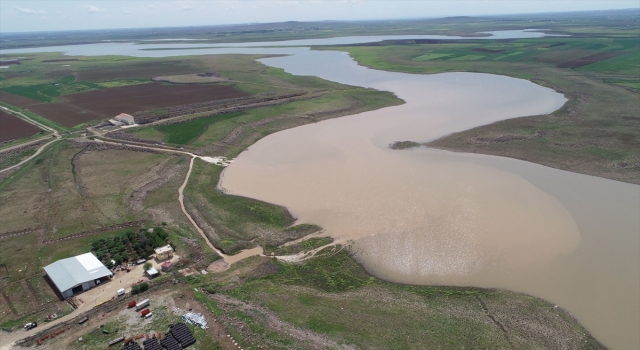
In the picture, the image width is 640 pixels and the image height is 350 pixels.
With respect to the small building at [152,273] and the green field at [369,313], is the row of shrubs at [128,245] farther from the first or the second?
the green field at [369,313]

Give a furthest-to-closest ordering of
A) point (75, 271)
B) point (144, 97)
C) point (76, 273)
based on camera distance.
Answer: point (144, 97), point (75, 271), point (76, 273)

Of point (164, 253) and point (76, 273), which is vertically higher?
point (76, 273)

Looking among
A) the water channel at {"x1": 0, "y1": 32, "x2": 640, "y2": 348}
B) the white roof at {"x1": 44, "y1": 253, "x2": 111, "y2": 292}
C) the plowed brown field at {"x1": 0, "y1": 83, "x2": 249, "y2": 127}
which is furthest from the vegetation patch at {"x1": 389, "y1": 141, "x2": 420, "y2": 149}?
the plowed brown field at {"x1": 0, "y1": 83, "x2": 249, "y2": 127}

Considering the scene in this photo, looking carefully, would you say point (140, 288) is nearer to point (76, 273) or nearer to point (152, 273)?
point (152, 273)

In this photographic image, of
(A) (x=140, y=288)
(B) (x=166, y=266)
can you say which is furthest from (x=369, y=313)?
(A) (x=140, y=288)

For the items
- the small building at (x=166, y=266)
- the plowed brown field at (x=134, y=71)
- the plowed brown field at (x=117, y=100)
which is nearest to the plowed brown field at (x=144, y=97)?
the plowed brown field at (x=117, y=100)

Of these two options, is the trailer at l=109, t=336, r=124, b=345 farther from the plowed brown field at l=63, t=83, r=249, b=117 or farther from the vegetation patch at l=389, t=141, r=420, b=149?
the plowed brown field at l=63, t=83, r=249, b=117

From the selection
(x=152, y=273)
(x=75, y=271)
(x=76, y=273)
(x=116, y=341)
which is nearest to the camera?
(x=116, y=341)
